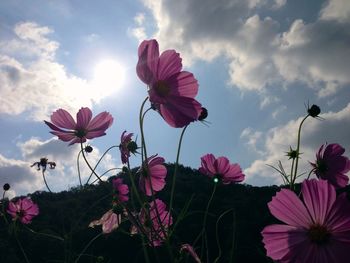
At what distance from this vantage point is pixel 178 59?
1180 millimetres

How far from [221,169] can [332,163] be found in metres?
0.51

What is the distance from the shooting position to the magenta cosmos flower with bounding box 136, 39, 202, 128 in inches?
41.6

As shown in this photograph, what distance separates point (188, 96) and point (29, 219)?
1.79 m

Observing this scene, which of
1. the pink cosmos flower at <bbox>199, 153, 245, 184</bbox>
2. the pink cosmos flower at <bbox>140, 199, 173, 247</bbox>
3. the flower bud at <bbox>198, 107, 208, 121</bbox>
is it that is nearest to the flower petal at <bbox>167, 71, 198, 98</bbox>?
the flower bud at <bbox>198, 107, 208, 121</bbox>

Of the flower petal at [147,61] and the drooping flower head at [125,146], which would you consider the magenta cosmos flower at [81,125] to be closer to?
the drooping flower head at [125,146]

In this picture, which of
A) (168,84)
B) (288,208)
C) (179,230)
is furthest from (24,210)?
(179,230)

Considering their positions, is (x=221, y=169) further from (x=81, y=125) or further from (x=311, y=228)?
(x=311, y=228)

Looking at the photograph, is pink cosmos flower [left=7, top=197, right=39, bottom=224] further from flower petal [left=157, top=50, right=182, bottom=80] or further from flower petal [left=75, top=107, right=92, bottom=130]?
flower petal [left=157, top=50, right=182, bottom=80]

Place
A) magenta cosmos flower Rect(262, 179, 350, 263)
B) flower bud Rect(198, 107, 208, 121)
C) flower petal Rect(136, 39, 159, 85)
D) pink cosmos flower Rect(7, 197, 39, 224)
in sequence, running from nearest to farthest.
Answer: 1. magenta cosmos flower Rect(262, 179, 350, 263)
2. flower petal Rect(136, 39, 159, 85)
3. flower bud Rect(198, 107, 208, 121)
4. pink cosmos flower Rect(7, 197, 39, 224)

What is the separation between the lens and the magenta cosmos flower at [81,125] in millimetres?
1596

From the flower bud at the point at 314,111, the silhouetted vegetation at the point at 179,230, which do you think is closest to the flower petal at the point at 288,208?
the flower bud at the point at 314,111

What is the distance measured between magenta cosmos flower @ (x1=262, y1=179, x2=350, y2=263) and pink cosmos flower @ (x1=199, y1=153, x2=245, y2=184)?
2.91 ft

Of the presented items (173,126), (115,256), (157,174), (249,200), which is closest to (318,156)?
(157,174)

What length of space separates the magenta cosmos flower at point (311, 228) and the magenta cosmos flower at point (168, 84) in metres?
0.31
